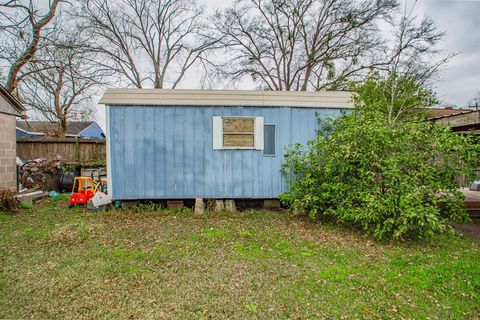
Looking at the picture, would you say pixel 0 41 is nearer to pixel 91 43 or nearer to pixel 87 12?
pixel 91 43

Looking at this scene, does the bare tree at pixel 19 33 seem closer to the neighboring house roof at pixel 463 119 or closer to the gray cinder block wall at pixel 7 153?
the gray cinder block wall at pixel 7 153

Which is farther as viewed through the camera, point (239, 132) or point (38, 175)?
point (38, 175)

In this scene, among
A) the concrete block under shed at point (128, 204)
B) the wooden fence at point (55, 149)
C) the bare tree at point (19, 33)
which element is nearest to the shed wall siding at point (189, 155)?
the concrete block under shed at point (128, 204)

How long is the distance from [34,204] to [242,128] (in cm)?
602

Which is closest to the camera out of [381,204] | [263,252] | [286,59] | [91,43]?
[263,252]

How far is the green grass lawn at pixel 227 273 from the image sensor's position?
7.66 ft

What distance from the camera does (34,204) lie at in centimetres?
642

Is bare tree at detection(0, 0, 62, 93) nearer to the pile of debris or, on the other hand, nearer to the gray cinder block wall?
the gray cinder block wall

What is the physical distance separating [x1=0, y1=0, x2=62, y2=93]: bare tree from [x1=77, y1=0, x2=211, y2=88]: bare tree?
4838 mm

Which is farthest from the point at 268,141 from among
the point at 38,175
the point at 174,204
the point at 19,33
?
the point at 19,33

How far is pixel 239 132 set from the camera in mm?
5621

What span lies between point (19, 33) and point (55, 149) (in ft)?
13.2

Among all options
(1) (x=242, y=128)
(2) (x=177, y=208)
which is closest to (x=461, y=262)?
(1) (x=242, y=128)

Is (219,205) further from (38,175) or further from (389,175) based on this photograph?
(38,175)
